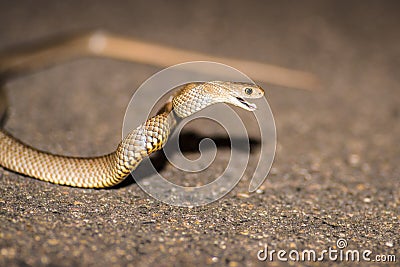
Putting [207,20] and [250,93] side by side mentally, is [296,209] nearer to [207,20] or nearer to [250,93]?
[250,93]

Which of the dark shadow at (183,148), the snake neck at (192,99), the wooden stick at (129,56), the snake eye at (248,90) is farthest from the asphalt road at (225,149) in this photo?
the snake eye at (248,90)

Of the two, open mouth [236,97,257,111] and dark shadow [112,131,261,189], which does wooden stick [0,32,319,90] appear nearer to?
dark shadow [112,131,261,189]

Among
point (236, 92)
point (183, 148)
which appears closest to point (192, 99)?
point (236, 92)

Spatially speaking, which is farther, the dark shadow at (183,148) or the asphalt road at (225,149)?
the dark shadow at (183,148)

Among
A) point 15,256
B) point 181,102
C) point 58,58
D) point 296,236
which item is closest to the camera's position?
point 15,256

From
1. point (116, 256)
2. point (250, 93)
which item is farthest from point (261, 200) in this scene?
point (116, 256)

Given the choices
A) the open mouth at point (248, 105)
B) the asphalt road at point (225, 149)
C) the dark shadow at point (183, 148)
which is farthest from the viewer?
the dark shadow at point (183, 148)

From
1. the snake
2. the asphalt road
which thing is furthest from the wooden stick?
the snake

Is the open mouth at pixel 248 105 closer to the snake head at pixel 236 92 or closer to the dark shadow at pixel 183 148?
the snake head at pixel 236 92

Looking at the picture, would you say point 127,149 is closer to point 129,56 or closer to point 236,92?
point 236,92
